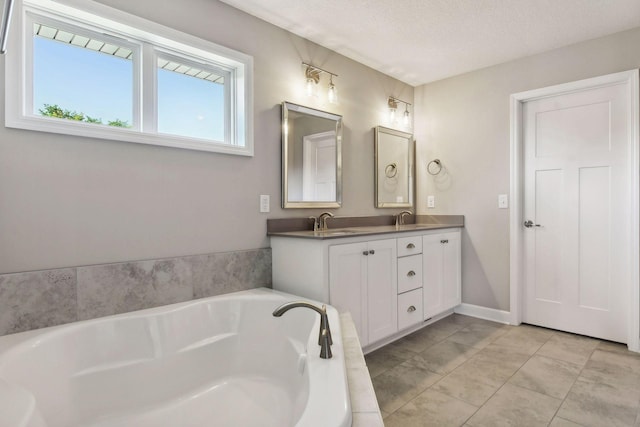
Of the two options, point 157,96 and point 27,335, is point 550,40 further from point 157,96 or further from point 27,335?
point 27,335

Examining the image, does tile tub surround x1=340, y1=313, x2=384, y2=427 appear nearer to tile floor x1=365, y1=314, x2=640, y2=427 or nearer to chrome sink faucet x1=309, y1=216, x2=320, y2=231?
tile floor x1=365, y1=314, x2=640, y2=427

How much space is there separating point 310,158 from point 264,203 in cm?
58

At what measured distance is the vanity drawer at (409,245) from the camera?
2691 millimetres

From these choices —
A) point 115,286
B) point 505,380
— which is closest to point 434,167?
point 505,380

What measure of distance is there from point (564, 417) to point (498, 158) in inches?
87.5

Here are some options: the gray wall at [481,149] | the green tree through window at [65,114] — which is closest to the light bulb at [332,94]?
the gray wall at [481,149]

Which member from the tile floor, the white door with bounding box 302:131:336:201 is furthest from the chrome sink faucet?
the tile floor

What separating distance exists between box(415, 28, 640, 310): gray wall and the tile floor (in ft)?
2.13

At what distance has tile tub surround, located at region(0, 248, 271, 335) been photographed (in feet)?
5.16

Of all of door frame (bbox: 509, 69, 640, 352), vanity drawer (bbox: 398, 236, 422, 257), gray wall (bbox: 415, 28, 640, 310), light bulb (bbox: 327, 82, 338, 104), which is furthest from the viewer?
gray wall (bbox: 415, 28, 640, 310)

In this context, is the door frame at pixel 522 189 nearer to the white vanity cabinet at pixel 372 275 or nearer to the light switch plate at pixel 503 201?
the light switch plate at pixel 503 201

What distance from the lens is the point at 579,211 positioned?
2.91 metres

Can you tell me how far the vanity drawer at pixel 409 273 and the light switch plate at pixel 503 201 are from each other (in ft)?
3.40

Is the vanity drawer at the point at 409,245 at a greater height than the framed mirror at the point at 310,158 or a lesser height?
lesser
